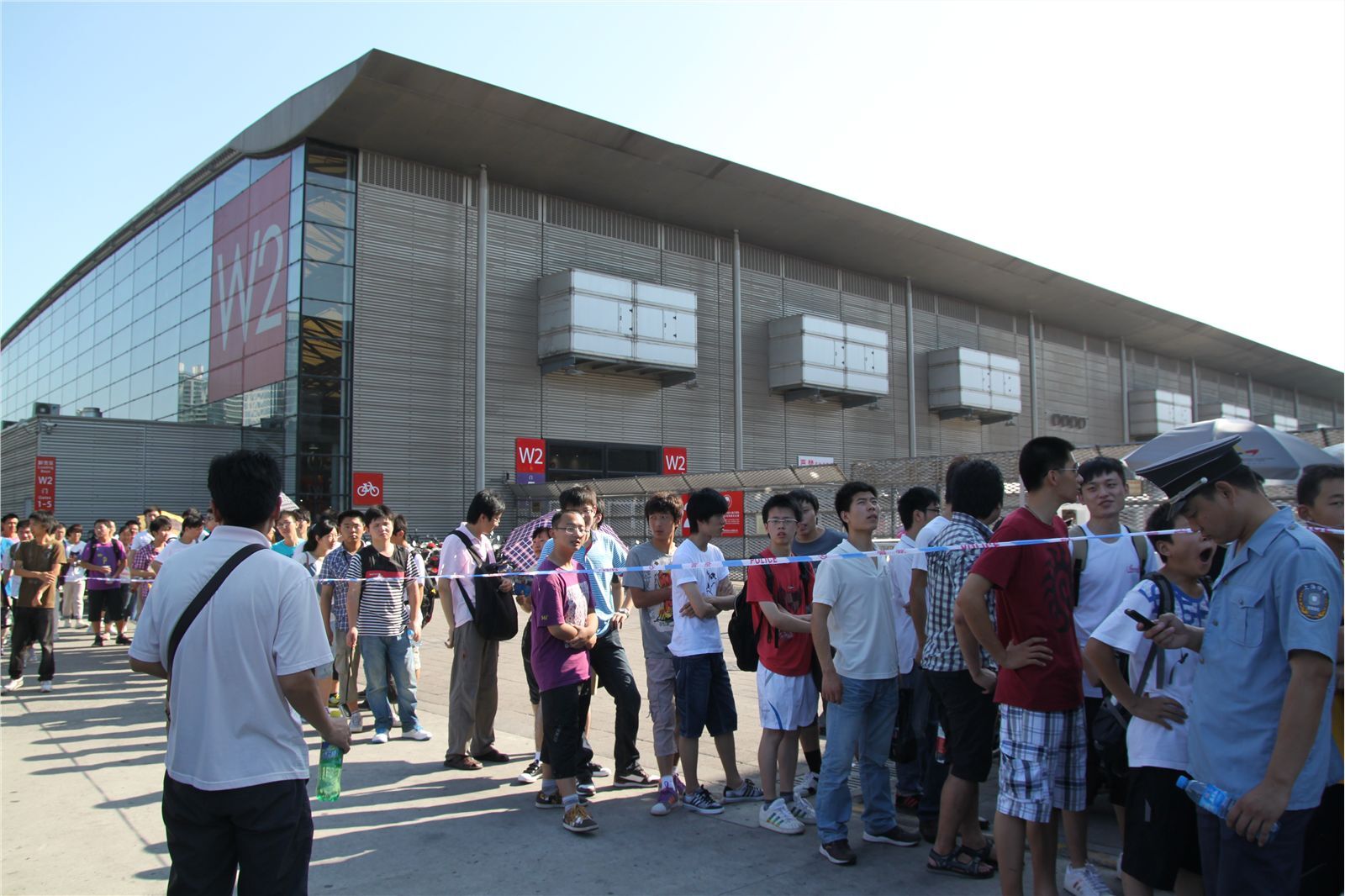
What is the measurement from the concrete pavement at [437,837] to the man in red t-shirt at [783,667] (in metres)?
0.32

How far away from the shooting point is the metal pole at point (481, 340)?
2705cm

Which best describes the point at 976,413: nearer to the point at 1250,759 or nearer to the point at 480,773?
the point at 480,773

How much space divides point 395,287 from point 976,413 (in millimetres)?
25048

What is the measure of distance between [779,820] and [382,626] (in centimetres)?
411

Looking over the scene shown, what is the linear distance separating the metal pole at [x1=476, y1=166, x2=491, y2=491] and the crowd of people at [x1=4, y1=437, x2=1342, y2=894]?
18829mm

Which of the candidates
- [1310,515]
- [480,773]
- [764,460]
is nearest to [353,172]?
[764,460]

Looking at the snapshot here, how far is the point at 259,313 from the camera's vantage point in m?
26.5

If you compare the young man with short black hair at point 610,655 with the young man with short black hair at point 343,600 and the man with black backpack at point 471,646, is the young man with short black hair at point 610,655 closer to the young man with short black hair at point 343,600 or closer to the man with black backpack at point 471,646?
A: the man with black backpack at point 471,646

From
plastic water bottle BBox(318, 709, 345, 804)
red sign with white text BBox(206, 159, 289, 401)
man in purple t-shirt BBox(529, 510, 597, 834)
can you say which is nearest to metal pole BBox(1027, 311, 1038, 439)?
red sign with white text BBox(206, 159, 289, 401)

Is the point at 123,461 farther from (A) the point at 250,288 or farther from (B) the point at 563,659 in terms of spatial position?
(B) the point at 563,659

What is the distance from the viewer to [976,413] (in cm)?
3947

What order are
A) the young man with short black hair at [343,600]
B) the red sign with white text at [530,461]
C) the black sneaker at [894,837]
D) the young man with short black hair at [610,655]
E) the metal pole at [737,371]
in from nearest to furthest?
the black sneaker at [894,837], the young man with short black hair at [610,655], the young man with short black hair at [343,600], the red sign with white text at [530,461], the metal pole at [737,371]

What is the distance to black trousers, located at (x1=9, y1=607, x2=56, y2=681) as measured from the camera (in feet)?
32.4

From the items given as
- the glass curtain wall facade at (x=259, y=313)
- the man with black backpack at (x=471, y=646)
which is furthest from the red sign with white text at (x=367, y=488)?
the man with black backpack at (x=471, y=646)
